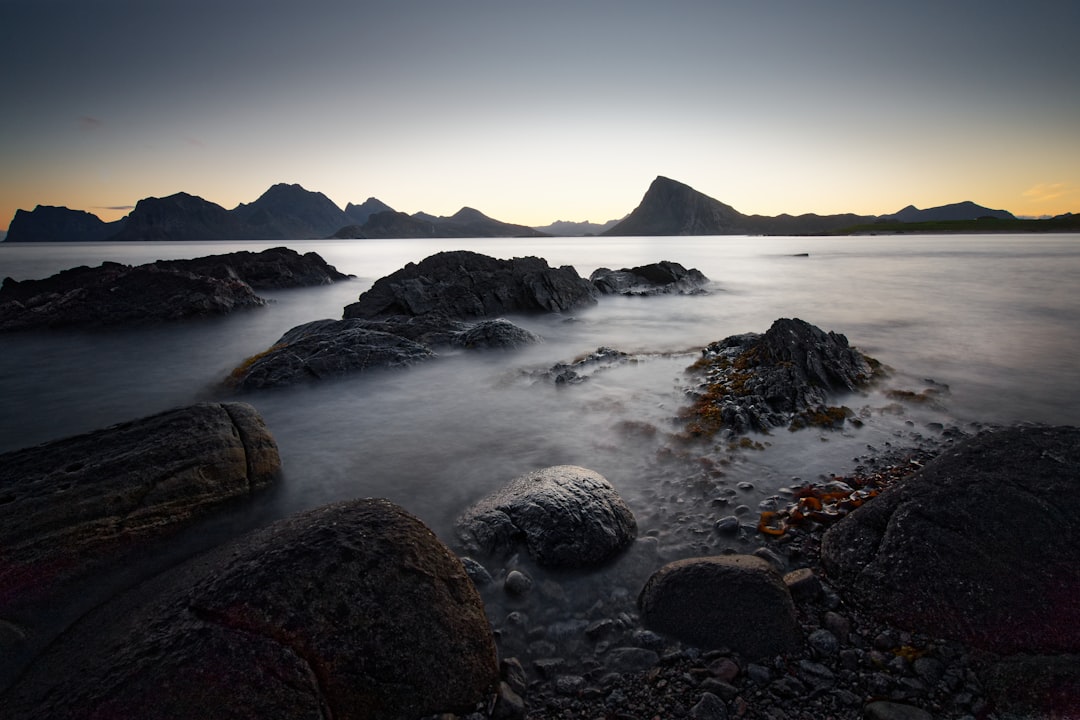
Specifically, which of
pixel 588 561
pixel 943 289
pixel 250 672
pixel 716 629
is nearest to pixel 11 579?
pixel 250 672

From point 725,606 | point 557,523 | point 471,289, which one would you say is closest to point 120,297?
point 471,289

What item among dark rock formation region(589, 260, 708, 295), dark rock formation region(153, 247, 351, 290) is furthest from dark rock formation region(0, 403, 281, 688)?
dark rock formation region(589, 260, 708, 295)

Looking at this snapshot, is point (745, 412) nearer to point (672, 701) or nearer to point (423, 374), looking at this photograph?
point (672, 701)

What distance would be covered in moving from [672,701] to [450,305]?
57.8 feet

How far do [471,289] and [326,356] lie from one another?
391 inches

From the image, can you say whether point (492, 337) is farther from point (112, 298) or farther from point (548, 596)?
point (112, 298)

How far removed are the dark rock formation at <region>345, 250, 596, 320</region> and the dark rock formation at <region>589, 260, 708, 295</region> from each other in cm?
406

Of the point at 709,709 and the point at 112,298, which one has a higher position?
the point at 112,298

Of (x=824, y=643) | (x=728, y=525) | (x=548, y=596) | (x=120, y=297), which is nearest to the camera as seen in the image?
(x=824, y=643)

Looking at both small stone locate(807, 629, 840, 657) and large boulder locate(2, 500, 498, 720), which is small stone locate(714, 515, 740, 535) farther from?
large boulder locate(2, 500, 498, 720)

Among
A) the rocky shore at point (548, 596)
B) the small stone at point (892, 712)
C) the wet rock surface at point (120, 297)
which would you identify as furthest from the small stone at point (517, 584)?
the wet rock surface at point (120, 297)

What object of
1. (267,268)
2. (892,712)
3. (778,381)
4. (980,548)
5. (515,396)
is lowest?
(892,712)

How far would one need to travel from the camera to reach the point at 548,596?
4496 millimetres

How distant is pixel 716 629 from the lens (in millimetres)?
3832
